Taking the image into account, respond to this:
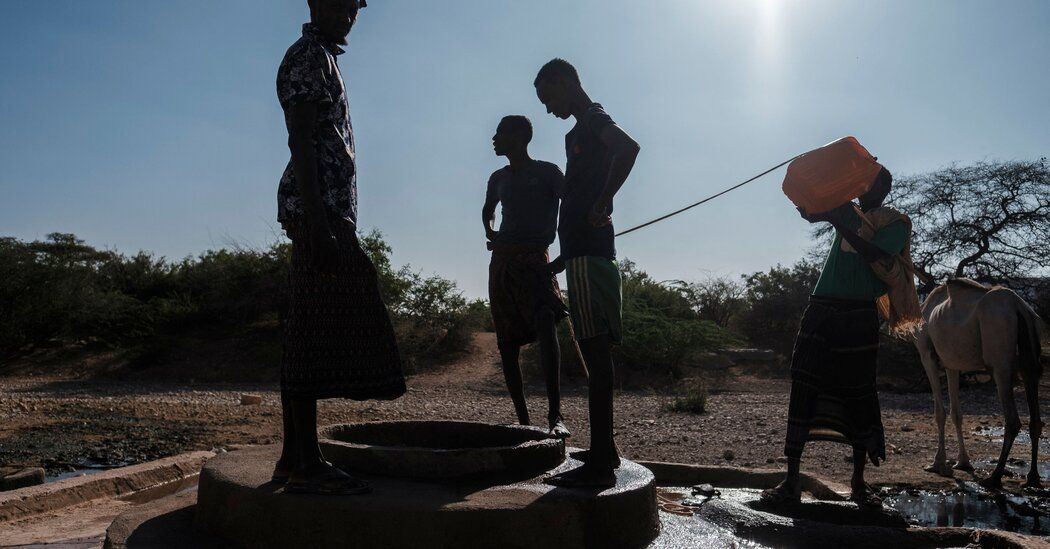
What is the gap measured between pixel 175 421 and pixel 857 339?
7.20 meters

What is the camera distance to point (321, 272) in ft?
9.79

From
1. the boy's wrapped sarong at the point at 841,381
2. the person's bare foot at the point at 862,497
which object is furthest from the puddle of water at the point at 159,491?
A: the person's bare foot at the point at 862,497

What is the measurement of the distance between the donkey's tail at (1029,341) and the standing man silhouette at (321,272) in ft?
17.1

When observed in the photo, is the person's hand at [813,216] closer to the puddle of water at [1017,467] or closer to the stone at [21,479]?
the puddle of water at [1017,467]

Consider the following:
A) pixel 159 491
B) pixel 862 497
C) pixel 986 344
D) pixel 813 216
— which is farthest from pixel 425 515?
pixel 986 344

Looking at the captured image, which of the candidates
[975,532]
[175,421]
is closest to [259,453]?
[975,532]

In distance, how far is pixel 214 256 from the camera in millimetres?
22375

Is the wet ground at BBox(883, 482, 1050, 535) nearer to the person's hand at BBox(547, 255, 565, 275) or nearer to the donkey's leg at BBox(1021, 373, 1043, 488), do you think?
the donkey's leg at BBox(1021, 373, 1043, 488)

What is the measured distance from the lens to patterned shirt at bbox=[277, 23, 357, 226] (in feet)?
9.69

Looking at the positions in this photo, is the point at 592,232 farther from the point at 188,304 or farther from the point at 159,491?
the point at 188,304

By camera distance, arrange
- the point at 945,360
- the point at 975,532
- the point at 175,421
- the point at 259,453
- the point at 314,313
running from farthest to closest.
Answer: the point at 175,421
the point at 945,360
the point at 259,453
the point at 975,532
the point at 314,313

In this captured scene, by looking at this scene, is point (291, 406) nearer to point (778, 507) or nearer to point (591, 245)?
point (591, 245)

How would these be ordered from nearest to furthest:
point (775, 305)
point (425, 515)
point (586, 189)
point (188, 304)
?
1. point (425, 515)
2. point (586, 189)
3. point (188, 304)
4. point (775, 305)

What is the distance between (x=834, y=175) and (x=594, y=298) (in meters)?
1.57
